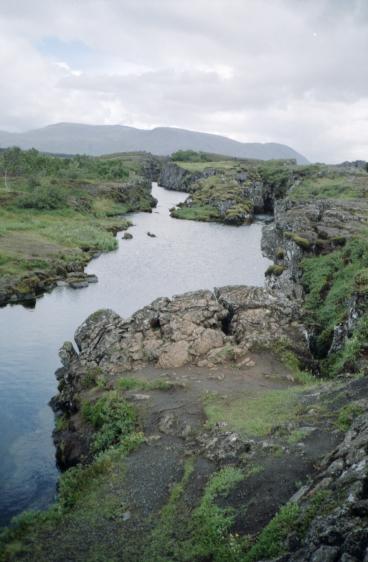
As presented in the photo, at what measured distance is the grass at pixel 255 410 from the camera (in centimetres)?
2889

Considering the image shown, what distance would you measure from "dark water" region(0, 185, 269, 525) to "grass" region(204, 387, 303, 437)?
11.3 meters

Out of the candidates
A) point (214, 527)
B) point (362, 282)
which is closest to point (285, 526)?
point (214, 527)

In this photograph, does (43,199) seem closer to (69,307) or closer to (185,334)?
(69,307)

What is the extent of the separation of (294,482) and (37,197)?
118 metres

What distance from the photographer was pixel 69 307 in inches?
2749

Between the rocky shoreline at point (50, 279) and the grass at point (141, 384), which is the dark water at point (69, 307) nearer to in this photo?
the rocky shoreline at point (50, 279)

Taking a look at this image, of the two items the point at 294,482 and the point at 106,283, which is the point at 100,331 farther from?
the point at 106,283

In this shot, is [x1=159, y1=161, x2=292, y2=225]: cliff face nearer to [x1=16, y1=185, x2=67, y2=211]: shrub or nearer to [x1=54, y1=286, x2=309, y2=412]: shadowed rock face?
[x1=16, y1=185, x2=67, y2=211]: shrub

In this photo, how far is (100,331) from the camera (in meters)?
47.5

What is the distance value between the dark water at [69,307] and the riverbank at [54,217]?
3.98 meters

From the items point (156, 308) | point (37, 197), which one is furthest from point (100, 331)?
point (37, 197)

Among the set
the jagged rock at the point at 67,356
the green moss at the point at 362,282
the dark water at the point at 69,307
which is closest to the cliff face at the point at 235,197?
the dark water at the point at 69,307

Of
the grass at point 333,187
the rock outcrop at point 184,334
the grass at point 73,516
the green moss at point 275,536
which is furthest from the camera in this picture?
the grass at point 333,187

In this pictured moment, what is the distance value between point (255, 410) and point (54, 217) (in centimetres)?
10368
